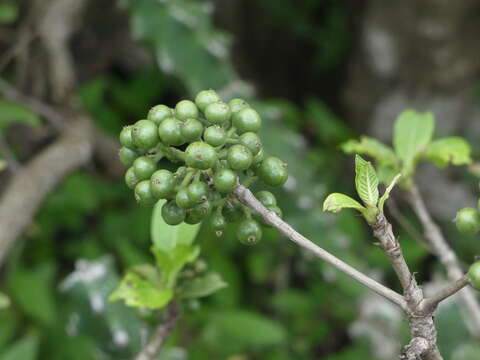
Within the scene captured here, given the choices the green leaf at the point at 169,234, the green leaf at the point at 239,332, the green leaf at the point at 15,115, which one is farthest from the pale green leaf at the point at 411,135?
the green leaf at the point at 15,115

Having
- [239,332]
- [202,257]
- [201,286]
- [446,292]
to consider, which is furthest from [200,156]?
[202,257]

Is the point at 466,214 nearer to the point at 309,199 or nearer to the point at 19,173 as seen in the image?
the point at 19,173

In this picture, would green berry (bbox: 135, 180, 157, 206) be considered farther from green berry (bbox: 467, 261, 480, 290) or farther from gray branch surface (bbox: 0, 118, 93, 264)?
gray branch surface (bbox: 0, 118, 93, 264)

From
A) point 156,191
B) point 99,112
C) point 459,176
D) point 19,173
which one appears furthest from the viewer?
point 459,176

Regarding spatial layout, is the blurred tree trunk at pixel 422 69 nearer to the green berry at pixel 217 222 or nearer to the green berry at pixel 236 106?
the green berry at pixel 236 106

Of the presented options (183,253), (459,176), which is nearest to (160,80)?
(459,176)

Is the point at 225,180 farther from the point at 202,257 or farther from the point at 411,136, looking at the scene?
the point at 202,257

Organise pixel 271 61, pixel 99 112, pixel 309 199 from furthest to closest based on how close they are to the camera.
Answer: pixel 271 61, pixel 99 112, pixel 309 199
